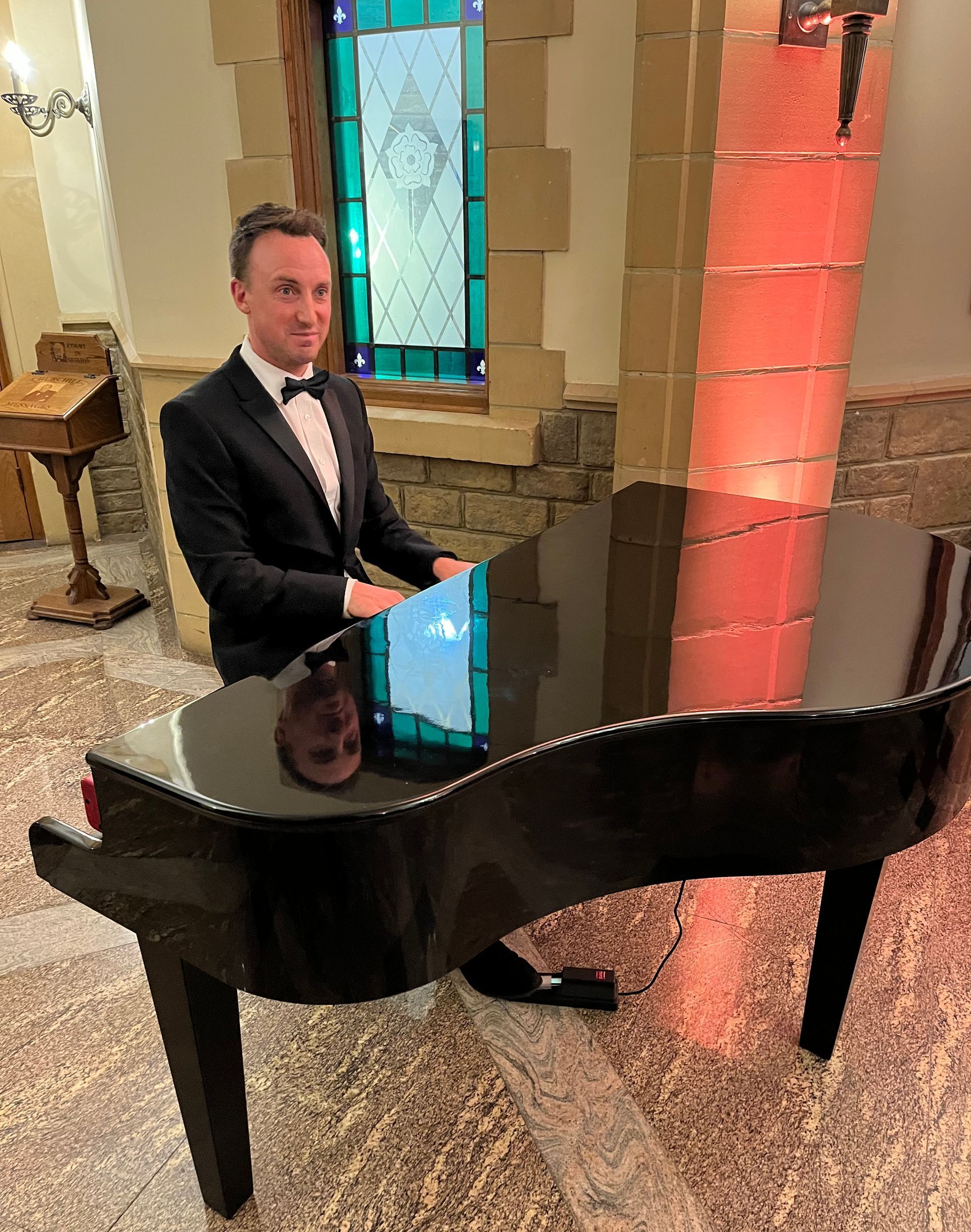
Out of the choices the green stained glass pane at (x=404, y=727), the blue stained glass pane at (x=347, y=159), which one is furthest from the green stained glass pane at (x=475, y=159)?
the green stained glass pane at (x=404, y=727)

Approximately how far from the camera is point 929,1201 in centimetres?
171

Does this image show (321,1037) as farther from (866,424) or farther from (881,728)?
(866,424)

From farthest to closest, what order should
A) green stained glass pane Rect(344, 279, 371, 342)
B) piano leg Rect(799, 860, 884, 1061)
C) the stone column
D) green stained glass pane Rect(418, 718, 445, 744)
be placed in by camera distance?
green stained glass pane Rect(344, 279, 371, 342) < the stone column < piano leg Rect(799, 860, 884, 1061) < green stained glass pane Rect(418, 718, 445, 744)

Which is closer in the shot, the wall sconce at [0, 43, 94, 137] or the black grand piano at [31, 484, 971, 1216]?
the black grand piano at [31, 484, 971, 1216]

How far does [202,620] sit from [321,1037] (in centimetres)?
231

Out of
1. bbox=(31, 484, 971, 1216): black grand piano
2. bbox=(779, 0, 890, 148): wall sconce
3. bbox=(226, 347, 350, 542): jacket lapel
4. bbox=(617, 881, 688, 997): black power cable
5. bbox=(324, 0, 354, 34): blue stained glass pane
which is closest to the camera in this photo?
bbox=(31, 484, 971, 1216): black grand piano

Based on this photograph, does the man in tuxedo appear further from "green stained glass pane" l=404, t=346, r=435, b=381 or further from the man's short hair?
"green stained glass pane" l=404, t=346, r=435, b=381

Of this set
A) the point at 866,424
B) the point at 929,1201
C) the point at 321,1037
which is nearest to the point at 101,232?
the point at 866,424

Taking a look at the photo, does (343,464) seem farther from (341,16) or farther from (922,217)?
(922,217)

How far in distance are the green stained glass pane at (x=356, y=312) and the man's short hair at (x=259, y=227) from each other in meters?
1.59

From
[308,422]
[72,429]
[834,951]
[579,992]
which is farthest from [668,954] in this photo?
[72,429]

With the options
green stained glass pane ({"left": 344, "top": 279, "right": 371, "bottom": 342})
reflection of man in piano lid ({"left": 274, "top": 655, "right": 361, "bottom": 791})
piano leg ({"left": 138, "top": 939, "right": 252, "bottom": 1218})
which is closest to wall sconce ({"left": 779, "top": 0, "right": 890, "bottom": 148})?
green stained glass pane ({"left": 344, "top": 279, "right": 371, "bottom": 342})

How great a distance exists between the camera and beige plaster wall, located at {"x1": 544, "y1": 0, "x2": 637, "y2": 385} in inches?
106

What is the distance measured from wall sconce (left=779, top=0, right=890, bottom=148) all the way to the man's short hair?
147 centimetres
